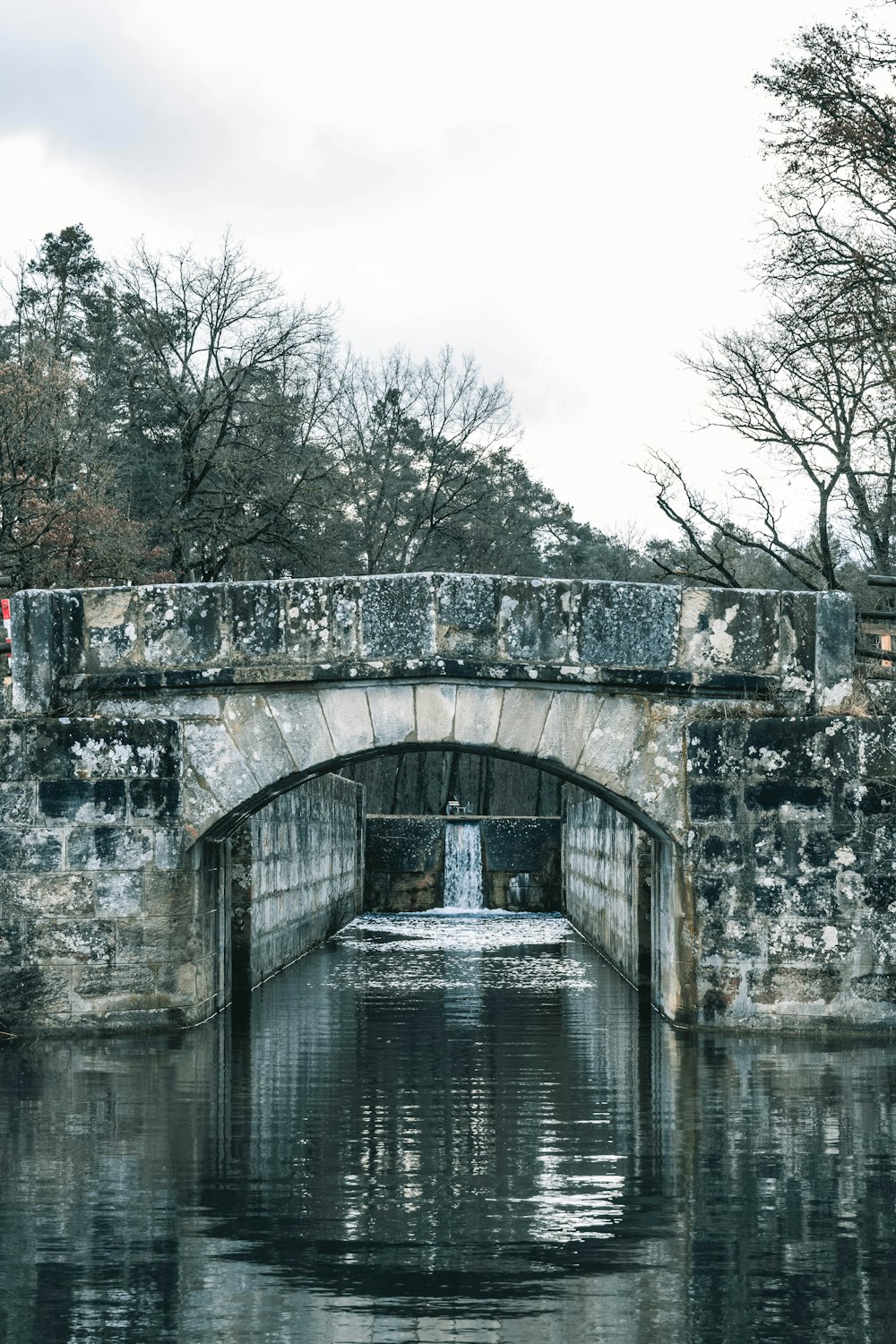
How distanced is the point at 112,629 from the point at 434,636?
1932 mm

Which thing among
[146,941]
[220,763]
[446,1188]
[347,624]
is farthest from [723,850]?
[446,1188]

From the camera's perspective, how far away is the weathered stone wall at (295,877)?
43.2 ft

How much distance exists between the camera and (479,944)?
1898 cm

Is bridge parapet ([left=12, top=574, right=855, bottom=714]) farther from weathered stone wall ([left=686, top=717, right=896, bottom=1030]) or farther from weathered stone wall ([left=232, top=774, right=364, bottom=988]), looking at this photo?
weathered stone wall ([left=232, top=774, right=364, bottom=988])

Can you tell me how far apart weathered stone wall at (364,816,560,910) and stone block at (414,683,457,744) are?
667 inches

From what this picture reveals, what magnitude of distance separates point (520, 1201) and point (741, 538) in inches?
647

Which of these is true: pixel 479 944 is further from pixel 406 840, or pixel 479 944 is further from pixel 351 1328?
pixel 351 1328

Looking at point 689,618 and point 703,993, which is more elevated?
point 689,618

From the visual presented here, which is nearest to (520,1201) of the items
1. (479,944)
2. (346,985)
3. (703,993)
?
(703,993)

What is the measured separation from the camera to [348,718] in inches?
390

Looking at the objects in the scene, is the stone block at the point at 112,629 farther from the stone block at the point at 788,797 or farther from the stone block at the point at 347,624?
the stone block at the point at 788,797

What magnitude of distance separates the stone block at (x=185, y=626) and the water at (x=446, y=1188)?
223 cm

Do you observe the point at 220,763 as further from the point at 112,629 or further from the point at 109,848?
the point at 112,629

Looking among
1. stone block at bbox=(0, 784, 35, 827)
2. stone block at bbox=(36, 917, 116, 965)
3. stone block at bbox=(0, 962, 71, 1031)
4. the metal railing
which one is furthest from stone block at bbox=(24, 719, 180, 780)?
the metal railing
